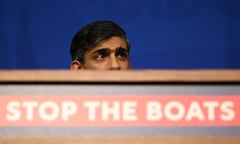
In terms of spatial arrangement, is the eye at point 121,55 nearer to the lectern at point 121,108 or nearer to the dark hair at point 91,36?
the dark hair at point 91,36

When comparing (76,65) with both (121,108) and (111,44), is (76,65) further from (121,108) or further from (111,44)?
(121,108)

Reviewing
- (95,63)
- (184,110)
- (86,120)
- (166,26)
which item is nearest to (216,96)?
(184,110)

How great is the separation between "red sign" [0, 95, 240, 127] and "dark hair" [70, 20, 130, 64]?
65 cm


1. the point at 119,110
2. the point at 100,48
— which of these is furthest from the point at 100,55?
the point at 119,110

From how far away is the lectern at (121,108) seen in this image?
481mm

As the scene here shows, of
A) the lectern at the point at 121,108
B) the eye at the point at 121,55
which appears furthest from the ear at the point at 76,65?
the lectern at the point at 121,108

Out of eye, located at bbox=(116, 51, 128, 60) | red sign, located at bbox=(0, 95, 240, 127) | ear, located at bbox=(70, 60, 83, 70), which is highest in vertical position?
eye, located at bbox=(116, 51, 128, 60)

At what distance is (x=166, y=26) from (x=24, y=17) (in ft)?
1.48

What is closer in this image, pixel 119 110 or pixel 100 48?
pixel 119 110

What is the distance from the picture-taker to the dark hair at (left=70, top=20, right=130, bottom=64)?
1.14 metres

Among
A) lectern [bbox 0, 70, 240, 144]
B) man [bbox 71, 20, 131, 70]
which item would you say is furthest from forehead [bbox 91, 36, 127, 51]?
Result: lectern [bbox 0, 70, 240, 144]

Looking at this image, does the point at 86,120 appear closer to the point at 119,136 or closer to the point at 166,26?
the point at 119,136

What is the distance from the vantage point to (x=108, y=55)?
1108 mm

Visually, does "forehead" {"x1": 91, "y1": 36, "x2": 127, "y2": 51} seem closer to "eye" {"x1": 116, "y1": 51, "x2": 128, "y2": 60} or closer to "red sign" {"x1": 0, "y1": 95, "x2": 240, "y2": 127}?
"eye" {"x1": 116, "y1": 51, "x2": 128, "y2": 60}
